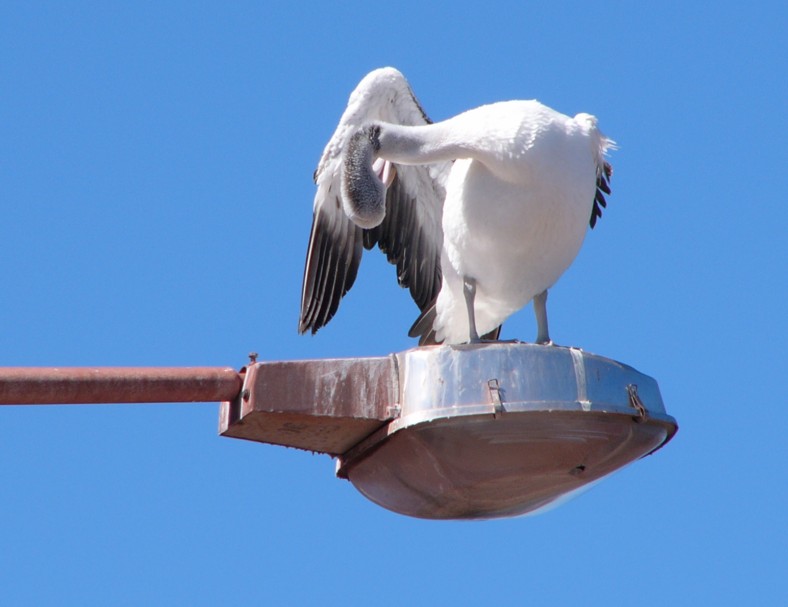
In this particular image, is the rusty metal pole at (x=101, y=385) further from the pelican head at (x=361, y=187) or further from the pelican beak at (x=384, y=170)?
the pelican beak at (x=384, y=170)

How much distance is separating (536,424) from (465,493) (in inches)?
21.9

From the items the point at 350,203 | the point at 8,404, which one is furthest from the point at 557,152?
the point at 8,404

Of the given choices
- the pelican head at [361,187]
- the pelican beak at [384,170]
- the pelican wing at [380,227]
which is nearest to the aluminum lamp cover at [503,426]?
the pelican head at [361,187]

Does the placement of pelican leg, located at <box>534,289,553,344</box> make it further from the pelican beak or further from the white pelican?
the pelican beak

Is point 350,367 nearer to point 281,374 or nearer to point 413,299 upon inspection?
point 281,374

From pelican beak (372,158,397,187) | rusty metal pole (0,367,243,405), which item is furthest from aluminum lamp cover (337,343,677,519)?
pelican beak (372,158,397,187)

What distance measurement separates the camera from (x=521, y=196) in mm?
8914

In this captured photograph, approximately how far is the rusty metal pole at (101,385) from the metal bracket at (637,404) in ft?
6.59

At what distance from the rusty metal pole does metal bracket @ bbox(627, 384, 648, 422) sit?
2.01 meters

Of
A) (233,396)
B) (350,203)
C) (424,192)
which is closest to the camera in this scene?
(233,396)

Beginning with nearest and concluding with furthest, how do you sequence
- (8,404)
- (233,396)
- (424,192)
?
(8,404) < (233,396) < (424,192)

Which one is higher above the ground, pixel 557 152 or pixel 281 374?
pixel 557 152

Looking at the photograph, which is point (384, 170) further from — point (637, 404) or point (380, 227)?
point (637, 404)

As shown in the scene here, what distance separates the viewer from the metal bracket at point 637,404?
674cm
